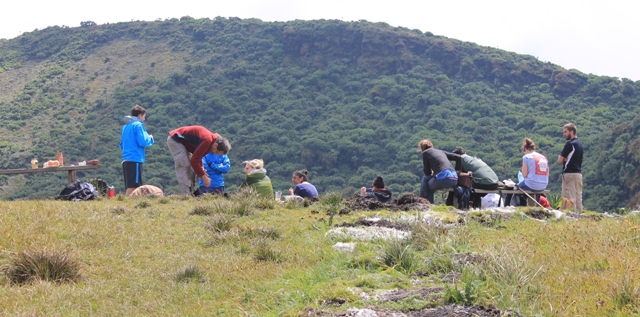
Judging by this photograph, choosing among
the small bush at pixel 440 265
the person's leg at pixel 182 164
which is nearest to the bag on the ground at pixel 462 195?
the person's leg at pixel 182 164

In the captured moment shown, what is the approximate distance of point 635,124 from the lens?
3603 centimetres

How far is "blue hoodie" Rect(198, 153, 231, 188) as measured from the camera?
11820 millimetres

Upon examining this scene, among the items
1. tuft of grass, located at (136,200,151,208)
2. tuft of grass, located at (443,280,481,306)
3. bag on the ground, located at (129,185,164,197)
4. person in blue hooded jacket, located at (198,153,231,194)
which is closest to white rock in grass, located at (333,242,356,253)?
tuft of grass, located at (443,280,481,306)

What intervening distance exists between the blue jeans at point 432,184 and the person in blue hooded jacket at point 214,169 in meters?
3.30

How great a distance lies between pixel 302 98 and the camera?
6788 centimetres

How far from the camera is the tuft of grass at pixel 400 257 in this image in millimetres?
5559

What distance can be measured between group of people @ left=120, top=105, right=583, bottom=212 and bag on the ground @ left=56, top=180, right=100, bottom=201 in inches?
32.7

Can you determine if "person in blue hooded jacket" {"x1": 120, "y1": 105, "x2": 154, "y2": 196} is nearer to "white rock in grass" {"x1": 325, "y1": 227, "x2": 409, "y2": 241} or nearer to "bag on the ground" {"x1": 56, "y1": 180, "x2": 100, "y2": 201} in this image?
"bag on the ground" {"x1": 56, "y1": 180, "x2": 100, "y2": 201}

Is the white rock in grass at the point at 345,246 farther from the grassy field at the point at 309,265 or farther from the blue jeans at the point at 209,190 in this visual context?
the blue jeans at the point at 209,190

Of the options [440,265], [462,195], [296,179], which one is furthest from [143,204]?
[440,265]

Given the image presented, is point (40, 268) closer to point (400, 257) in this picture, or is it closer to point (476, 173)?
point (400, 257)

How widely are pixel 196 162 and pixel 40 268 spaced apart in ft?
18.6

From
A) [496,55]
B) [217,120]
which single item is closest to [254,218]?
[217,120]

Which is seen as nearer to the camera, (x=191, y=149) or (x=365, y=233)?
(x=365, y=233)
